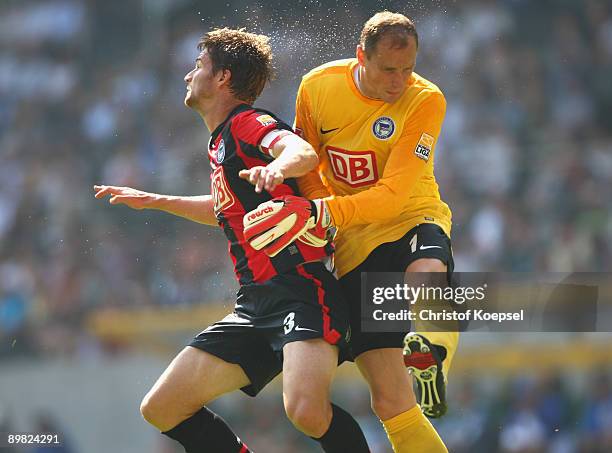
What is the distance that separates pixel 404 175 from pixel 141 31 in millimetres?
8489

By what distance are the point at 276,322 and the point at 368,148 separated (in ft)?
2.63

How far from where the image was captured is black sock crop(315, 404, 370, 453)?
4047mm

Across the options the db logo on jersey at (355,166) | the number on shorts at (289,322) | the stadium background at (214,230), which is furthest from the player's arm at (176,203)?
the stadium background at (214,230)

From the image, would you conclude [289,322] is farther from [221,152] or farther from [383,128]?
[383,128]

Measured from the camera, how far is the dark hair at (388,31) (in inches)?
159

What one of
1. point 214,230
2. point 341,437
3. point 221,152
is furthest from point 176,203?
point 214,230

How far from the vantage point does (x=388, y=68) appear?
4.09 meters

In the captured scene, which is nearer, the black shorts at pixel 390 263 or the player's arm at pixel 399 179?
the player's arm at pixel 399 179

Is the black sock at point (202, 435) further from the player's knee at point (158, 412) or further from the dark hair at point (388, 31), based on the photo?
the dark hair at point (388, 31)

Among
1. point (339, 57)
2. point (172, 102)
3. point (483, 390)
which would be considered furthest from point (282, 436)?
point (339, 57)

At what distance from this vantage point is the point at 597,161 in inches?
353

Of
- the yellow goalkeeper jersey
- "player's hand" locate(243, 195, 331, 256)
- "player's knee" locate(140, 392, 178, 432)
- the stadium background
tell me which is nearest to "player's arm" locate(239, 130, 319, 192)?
"player's hand" locate(243, 195, 331, 256)

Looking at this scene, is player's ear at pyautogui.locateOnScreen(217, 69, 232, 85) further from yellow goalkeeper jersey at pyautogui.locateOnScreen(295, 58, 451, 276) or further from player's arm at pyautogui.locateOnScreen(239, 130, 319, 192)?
player's arm at pyautogui.locateOnScreen(239, 130, 319, 192)

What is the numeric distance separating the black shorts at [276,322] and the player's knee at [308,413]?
9.2 inches
